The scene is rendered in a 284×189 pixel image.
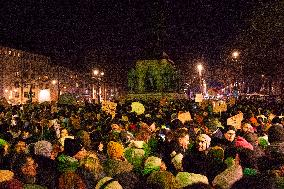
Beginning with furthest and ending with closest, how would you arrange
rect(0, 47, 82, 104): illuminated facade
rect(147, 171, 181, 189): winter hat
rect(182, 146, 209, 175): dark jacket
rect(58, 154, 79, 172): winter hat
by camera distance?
1. rect(0, 47, 82, 104): illuminated facade
2. rect(182, 146, 209, 175): dark jacket
3. rect(58, 154, 79, 172): winter hat
4. rect(147, 171, 181, 189): winter hat

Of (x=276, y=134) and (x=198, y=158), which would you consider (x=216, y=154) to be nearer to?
(x=198, y=158)

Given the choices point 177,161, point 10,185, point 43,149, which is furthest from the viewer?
point 43,149

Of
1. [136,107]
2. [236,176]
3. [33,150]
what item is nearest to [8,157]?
[33,150]

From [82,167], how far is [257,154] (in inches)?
121

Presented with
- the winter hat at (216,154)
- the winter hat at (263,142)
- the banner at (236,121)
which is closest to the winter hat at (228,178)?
the winter hat at (216,154)

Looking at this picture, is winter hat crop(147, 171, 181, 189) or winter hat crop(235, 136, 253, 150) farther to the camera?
winter hat crop(235, 136, 253, 150)

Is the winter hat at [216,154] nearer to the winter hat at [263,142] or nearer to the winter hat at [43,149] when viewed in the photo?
the winter hat at [263,142]

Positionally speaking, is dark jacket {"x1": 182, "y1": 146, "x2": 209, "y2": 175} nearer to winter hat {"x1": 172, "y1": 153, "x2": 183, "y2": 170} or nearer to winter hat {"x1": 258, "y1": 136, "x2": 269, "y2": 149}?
winter hat {"x1": 172, "y1": 153, "x2": 183, "y2": 170}

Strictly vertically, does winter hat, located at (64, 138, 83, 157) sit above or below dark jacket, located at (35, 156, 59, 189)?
above

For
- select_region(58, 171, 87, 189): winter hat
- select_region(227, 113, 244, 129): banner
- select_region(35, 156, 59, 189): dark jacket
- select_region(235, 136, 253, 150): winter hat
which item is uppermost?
select_region(227, 113, 244, 129): banner

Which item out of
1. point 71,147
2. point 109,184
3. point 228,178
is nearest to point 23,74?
point 71,147

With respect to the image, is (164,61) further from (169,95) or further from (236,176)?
(236,176)

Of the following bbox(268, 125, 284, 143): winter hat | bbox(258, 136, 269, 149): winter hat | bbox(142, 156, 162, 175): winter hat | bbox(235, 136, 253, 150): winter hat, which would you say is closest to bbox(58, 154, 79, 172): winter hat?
bbox(142, 156, 162, 175): winter hat

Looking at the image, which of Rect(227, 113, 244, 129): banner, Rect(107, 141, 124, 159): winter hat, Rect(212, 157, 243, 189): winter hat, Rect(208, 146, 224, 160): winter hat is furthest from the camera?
Rect(227, 113, 244, 129): banner
